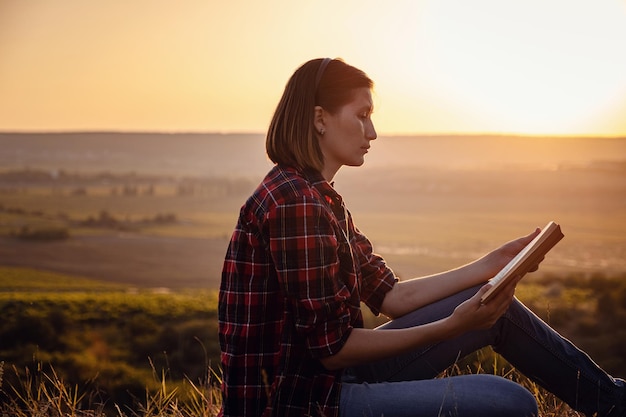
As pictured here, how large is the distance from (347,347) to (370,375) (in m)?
0.51

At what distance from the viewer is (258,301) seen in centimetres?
215

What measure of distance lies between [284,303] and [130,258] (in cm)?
5335

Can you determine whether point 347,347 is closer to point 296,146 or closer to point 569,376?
point 296,146

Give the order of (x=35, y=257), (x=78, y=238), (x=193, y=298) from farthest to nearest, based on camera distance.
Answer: (x=78, y=238), (x=35, y=257), (x=193, y=298)

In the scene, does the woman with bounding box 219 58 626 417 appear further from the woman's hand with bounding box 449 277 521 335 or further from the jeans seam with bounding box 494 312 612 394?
the jeans seam with bounding box 494 312 612 394

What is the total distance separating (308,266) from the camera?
6.78ft

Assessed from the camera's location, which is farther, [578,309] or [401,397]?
[578,309]

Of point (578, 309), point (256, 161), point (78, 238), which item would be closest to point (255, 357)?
point (578, 309)

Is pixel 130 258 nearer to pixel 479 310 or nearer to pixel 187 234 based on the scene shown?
pixel 187 234

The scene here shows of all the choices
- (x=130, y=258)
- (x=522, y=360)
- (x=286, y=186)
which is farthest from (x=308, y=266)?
(x=130, y=258)

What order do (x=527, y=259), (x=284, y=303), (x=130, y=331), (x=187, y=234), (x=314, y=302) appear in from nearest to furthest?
(x=314, y=302), (x=284, y=303), (x=527, y=259), (x=130, y=331), (x=187, y=234)

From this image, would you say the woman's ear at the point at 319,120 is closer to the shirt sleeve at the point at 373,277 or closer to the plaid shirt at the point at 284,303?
the plaid shirt at the point at 284,303

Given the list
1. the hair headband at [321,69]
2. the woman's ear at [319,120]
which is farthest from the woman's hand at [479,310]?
the hair headband at [321,69]

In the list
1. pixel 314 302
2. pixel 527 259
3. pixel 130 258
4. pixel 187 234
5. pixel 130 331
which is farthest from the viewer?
pixel 187 234
